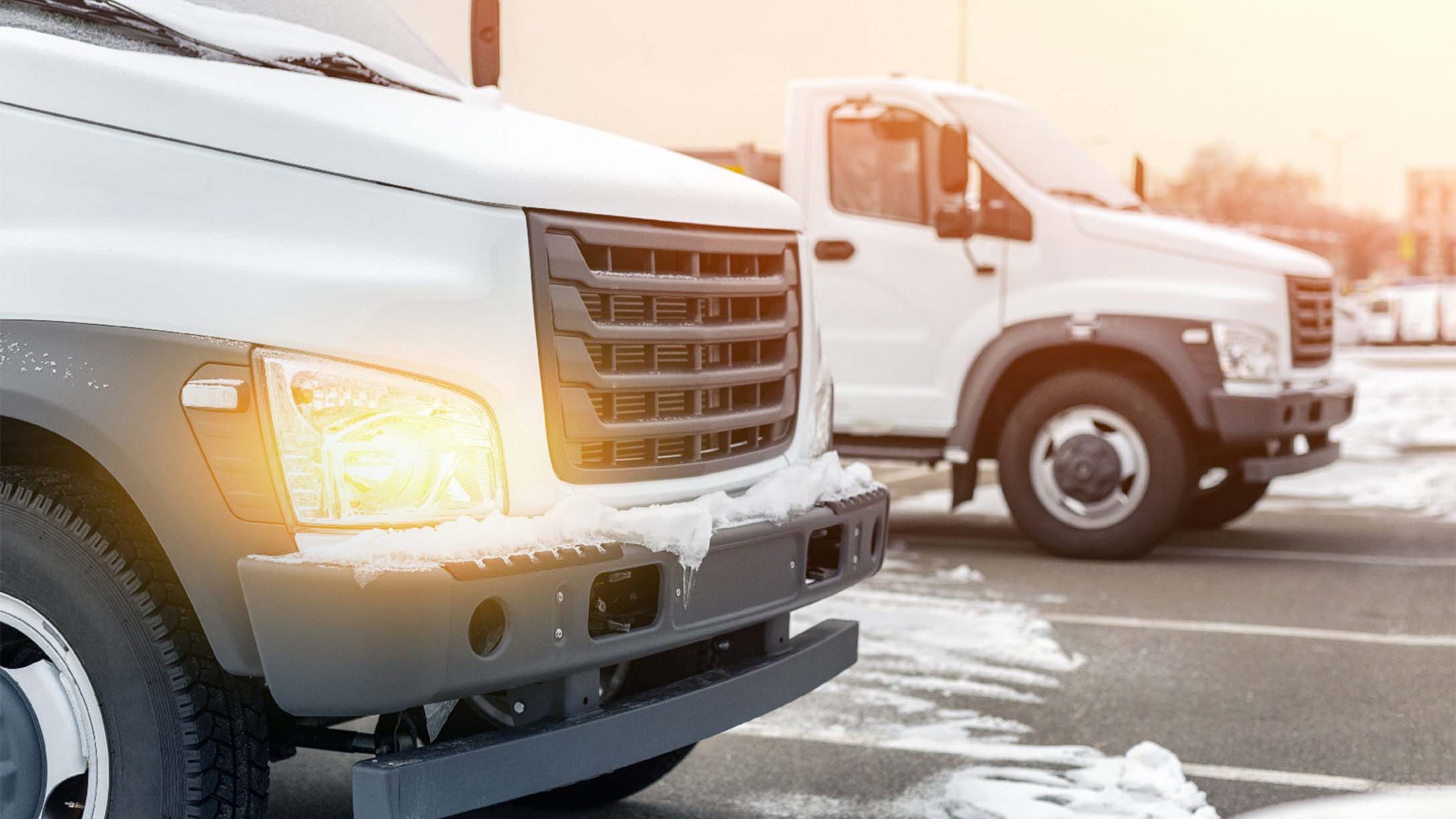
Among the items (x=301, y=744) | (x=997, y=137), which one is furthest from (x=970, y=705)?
(x=997, y=137)

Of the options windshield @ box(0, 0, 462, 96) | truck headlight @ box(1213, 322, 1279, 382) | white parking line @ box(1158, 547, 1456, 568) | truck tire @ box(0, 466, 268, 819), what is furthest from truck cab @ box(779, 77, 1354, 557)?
truck tire @ box(0, 466, 268, 819)

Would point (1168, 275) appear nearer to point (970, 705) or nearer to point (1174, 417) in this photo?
point (1174, 417)

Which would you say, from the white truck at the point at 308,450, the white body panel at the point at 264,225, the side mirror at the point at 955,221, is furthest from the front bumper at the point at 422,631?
the side mirror at the point at 955,221

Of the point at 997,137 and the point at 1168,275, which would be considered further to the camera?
the point at 997,137

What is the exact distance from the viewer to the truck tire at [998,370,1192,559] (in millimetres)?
9078

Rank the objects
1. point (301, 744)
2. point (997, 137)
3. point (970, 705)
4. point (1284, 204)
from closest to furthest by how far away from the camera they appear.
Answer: point (301, 744)
point (970, 705)
point (997, 137)
point (1284, 204)

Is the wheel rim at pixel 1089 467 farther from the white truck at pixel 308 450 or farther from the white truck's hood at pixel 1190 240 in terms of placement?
the white truck at pixel 308 450

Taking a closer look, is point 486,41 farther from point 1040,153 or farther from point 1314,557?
point 1314,557

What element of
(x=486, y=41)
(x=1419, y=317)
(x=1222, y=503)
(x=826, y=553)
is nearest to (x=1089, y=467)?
(x=1222, y=503)

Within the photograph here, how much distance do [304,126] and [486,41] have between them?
171 cm

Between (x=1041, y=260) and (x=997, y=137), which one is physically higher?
(x=997, y=137)

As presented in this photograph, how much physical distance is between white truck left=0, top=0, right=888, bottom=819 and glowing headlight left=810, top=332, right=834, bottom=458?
814mm

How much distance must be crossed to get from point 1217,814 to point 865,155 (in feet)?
18.4

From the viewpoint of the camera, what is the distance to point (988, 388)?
9.33 meters
